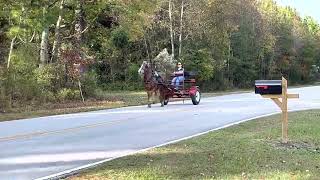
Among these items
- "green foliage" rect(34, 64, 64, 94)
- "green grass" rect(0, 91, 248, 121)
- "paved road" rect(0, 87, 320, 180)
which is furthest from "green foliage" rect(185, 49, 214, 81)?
"paved road" rect(0, 87, 320, 180)

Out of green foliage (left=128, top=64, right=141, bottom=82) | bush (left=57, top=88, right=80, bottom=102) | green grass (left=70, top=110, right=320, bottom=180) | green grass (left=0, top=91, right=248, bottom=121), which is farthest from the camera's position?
green foliage (left=128, top=64, right=141, bottom=82)

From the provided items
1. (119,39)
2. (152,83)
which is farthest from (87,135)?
(119,39)

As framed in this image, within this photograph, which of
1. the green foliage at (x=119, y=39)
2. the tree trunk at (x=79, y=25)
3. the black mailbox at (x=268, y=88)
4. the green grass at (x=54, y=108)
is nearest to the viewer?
the black mailbox at (x=268, y=88)

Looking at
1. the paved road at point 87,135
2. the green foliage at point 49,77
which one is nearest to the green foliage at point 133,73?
the green foliage at point 49,77

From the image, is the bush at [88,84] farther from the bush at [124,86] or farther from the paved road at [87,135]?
the bush at [124,86]

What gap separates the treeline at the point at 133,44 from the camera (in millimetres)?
26984

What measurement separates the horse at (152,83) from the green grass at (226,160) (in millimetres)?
11176

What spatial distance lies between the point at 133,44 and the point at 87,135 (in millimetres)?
33931

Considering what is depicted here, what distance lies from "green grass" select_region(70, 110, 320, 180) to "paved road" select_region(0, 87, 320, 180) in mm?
931

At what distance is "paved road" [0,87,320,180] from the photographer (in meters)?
10.4

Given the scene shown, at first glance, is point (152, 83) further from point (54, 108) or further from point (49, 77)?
point (49, 77)

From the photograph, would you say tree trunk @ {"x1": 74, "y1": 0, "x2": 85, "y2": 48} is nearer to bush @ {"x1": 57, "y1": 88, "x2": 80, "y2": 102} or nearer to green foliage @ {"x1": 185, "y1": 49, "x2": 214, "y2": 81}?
bush @ {"x1": 57, "y1": 88, "x2": 80, "y2": 102}

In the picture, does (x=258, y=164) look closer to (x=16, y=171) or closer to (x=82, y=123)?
(x=16, y=171)

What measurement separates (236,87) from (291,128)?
149ft
